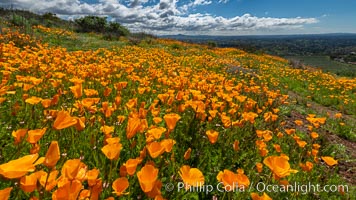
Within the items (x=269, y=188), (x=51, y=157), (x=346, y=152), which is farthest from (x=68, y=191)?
(x=346, y=152)

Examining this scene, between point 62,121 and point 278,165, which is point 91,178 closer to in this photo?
point 62,121

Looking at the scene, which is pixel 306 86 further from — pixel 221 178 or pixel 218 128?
pixel 221 178

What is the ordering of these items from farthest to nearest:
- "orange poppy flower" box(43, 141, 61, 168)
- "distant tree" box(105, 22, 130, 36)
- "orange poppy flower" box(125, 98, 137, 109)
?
"distant tree" box(105, 22, 130, 36) → "orange poppy flower" box(125, 98, 137, 109) → "orange poppy flower" box(43, 141, 61, 168)

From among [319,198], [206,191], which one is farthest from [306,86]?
[206,191]

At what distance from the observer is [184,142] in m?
3.46

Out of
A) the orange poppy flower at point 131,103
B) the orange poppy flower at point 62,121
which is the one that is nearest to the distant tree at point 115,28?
the orange poppy flower at point 131,103

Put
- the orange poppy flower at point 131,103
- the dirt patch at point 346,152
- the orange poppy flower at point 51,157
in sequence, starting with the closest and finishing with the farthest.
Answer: the orange poppy flower at point 51,157
the orange poppy flower at point 131,103
the dirt patch at point 346,152

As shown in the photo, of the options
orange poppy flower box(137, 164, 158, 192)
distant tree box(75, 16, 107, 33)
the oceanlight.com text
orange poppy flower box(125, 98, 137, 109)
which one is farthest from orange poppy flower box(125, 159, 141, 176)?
distant tree box(75, 16, 107, 33)

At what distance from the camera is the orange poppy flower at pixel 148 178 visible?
1.37 meters

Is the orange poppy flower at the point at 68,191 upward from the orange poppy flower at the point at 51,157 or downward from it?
downward

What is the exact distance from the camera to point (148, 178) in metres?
1.41

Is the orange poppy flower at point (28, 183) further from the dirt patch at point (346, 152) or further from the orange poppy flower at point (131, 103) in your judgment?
the dirt patch at point (346, 152)

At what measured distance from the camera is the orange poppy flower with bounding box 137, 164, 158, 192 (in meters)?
1.37

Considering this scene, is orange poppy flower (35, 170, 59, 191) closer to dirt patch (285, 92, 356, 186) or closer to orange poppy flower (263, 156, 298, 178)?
orange poppy flower (263, 156, 298, 178)
